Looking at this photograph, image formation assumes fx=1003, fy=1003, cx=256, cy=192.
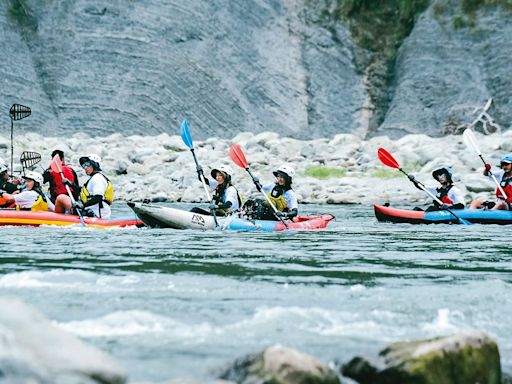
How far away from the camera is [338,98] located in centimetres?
3944

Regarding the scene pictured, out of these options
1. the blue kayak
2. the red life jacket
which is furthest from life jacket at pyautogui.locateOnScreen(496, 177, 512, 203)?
the red life jacket

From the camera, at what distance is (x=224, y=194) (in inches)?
571

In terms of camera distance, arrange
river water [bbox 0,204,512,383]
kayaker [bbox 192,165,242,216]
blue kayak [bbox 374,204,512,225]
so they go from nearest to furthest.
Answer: river water [bbox 0,204,512,383] < kayaker [bbox 192,165,242,216] < blue kayak [bbox 374,204,512,225]

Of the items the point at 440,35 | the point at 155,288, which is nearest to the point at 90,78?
the point at 440,35

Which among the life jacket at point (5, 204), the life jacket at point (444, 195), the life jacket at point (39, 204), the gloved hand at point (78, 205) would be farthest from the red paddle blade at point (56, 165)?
the life jacket at point (444, 195)

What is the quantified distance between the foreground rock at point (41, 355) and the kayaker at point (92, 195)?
30.6 ft

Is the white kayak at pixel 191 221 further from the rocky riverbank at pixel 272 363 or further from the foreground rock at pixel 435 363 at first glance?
the foreground rock at pixel 435 363

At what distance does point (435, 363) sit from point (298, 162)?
24.4 m

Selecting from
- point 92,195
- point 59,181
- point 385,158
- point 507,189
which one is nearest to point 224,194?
point 92,195

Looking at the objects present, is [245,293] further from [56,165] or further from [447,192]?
[447,192]

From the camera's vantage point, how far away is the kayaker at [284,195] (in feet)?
47.1

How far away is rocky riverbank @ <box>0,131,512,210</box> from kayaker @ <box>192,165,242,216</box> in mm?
9150

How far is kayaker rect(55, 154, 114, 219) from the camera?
1402cm

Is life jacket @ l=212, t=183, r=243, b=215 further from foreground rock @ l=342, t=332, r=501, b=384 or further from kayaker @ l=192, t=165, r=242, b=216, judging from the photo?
foreground rock @ l=342, t=332, r=501, b=384
